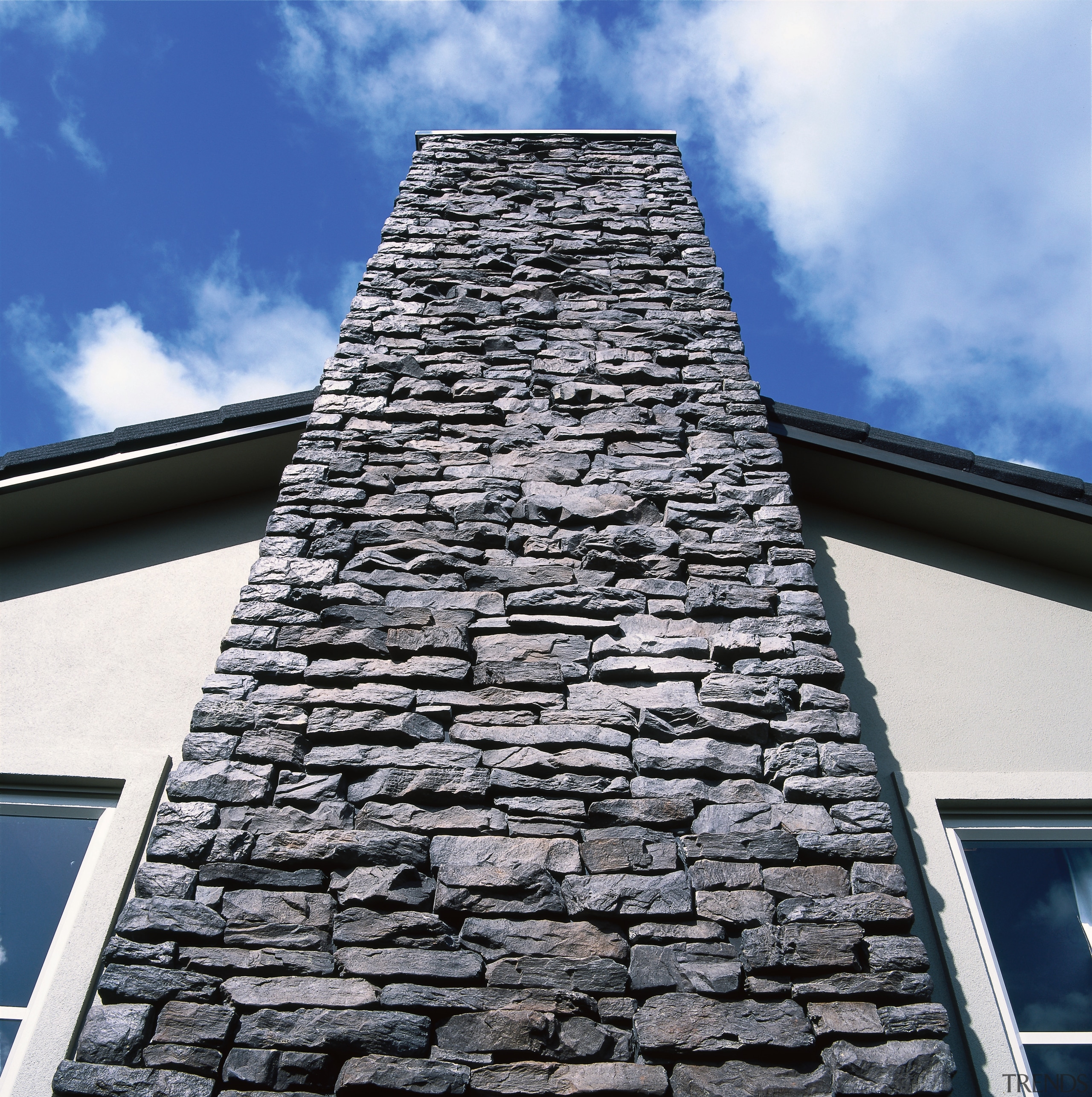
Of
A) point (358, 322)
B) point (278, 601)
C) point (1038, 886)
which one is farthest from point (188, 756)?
point (1038, 886)

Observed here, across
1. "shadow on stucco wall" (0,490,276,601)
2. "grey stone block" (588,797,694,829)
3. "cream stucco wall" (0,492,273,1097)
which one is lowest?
"grey stone block" (588,797,694,829)

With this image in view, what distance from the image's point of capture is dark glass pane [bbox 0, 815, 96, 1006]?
10.8ft

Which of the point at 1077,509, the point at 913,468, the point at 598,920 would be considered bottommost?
the point at 598,920

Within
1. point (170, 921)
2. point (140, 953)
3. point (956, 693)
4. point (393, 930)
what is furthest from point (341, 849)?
point (956, 693)

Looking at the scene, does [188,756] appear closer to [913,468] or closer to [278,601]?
[278,601]

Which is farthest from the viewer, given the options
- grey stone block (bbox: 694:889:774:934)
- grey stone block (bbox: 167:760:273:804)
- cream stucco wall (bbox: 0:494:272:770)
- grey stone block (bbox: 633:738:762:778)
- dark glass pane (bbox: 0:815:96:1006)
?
cream stucco wall (bbox: 0:494:272:770)

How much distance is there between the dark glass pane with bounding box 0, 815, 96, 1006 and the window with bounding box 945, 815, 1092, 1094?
11.8 feet

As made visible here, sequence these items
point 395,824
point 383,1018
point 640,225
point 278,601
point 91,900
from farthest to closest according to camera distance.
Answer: point 640,225 → point 278,601 → point 91,900 → point 395,824 → point 383,1018

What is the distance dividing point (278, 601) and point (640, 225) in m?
3.87

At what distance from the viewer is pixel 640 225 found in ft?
19.6

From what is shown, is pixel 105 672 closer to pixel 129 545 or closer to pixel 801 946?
pixel 129 545

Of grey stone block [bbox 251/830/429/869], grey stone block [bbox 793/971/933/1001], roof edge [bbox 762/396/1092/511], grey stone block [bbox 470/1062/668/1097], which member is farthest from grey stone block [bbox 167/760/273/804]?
roof edge [bbox 762/396/1092/511]

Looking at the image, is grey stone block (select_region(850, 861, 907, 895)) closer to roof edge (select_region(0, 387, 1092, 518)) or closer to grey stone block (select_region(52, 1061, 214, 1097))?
grey stone block (select_region(52, 1061, 214, 1097))

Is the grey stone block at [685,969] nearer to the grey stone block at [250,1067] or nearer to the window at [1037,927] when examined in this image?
the grey stone block at [250,1067]
